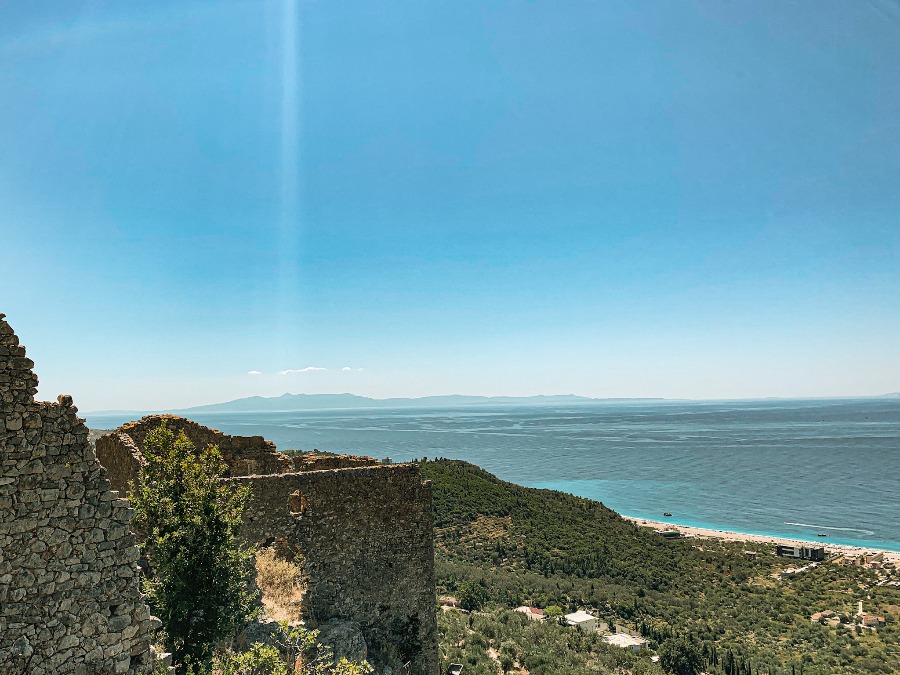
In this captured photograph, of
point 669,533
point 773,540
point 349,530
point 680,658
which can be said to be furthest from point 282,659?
point 773,540

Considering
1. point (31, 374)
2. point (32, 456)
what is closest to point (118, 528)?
point (32, 456)

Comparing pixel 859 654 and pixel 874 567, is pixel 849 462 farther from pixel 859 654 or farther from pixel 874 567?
pixel 859 654

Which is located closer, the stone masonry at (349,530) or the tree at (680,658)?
the stone masonry at (349,530)

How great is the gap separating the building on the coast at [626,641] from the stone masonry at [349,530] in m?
15.4

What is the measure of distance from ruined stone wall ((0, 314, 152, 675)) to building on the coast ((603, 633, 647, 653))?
2294 centimetres

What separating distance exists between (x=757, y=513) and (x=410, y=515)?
8081 centimetres

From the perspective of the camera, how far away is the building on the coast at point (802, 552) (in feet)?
152

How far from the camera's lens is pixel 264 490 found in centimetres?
976

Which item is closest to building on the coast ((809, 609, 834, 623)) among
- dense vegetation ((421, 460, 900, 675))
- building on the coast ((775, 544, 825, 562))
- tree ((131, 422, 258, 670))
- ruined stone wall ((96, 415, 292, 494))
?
dense vegetation ((421, 460, 900, 675))

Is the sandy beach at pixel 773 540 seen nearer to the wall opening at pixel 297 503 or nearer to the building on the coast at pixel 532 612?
the building on the coast at pixel 532 612

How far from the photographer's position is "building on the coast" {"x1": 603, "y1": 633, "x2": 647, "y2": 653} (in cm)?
2304

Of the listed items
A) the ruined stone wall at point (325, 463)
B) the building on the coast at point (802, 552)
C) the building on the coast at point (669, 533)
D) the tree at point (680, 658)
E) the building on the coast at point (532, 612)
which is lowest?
the building on the coast at point (669, 533)

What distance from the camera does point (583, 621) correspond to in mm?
25484

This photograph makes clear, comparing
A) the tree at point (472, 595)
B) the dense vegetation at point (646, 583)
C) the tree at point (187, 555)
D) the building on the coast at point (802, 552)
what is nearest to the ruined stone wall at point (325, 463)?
the tree at point (187, 555)
